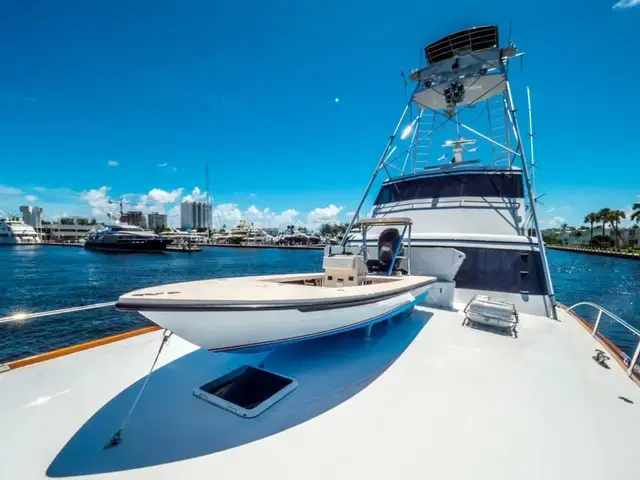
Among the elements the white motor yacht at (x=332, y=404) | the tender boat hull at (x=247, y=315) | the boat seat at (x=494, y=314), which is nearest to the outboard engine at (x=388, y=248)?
the white motor yacht at (x=332, y=404)

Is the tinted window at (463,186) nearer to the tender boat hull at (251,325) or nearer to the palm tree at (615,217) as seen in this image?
the tender boat hull at (251,325)

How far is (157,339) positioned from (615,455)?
18.1ft

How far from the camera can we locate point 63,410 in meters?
2.74

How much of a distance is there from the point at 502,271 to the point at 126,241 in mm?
62783

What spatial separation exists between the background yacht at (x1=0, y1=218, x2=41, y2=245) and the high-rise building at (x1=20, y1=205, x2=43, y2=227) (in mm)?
29148

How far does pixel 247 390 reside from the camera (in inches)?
134

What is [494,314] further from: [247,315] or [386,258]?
[247,315]

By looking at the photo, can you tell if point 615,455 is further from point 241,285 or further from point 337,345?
point 241,285

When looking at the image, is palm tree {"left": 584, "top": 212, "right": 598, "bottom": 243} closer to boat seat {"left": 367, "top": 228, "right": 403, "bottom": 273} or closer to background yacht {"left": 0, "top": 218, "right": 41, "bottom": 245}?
boat seat {"left": 367, "top": 228, "right": 403, "bottom": 273}

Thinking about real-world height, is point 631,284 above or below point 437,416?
below

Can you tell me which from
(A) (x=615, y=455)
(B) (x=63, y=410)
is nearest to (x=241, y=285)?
(B) (x=63, y=410)

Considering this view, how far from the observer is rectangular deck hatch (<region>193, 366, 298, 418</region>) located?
298 centimetres

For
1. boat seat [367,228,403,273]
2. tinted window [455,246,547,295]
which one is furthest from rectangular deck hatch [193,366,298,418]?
tinted window [455,246,547,295]

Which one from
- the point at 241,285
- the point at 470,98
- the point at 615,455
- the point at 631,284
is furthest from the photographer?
the point at 631,284
